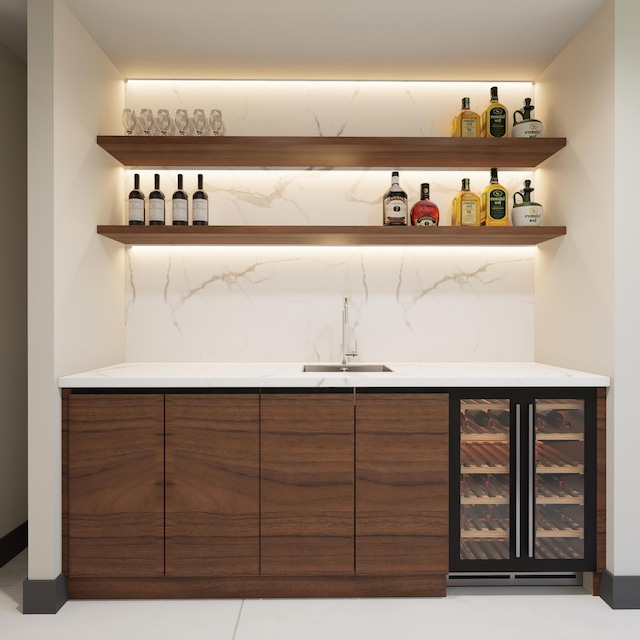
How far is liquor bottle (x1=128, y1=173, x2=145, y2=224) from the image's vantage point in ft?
8.79

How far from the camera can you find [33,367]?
2.15m

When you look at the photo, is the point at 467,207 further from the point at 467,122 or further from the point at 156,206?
the point at 156,206

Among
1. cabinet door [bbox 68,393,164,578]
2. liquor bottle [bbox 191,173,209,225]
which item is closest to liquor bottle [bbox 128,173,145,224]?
liquor bottle [bbox 191,173,209,225]

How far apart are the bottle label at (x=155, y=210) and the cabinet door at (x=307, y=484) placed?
1.16m

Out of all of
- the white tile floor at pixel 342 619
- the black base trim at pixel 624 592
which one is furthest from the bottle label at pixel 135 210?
the black base trim at pixel 624 592

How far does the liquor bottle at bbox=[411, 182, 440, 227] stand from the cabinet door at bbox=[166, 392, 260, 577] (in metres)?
1.29

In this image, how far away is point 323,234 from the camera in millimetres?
2551

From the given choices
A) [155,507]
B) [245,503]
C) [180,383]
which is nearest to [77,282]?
[180,383]

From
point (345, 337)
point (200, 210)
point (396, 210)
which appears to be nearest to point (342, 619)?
point (345, 337)

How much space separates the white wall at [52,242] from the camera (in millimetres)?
2139

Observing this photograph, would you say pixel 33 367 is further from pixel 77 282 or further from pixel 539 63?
pixel 539 63

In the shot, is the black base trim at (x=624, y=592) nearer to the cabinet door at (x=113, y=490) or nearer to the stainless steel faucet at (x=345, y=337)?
the stainless steel faucet at (x=345, y=337)

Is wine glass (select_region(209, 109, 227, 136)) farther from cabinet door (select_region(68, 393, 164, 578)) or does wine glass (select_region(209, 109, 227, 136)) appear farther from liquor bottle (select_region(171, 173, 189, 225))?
cabinet door (select_region(68, 393, 164, 578))

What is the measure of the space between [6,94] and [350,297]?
2.10 meters
